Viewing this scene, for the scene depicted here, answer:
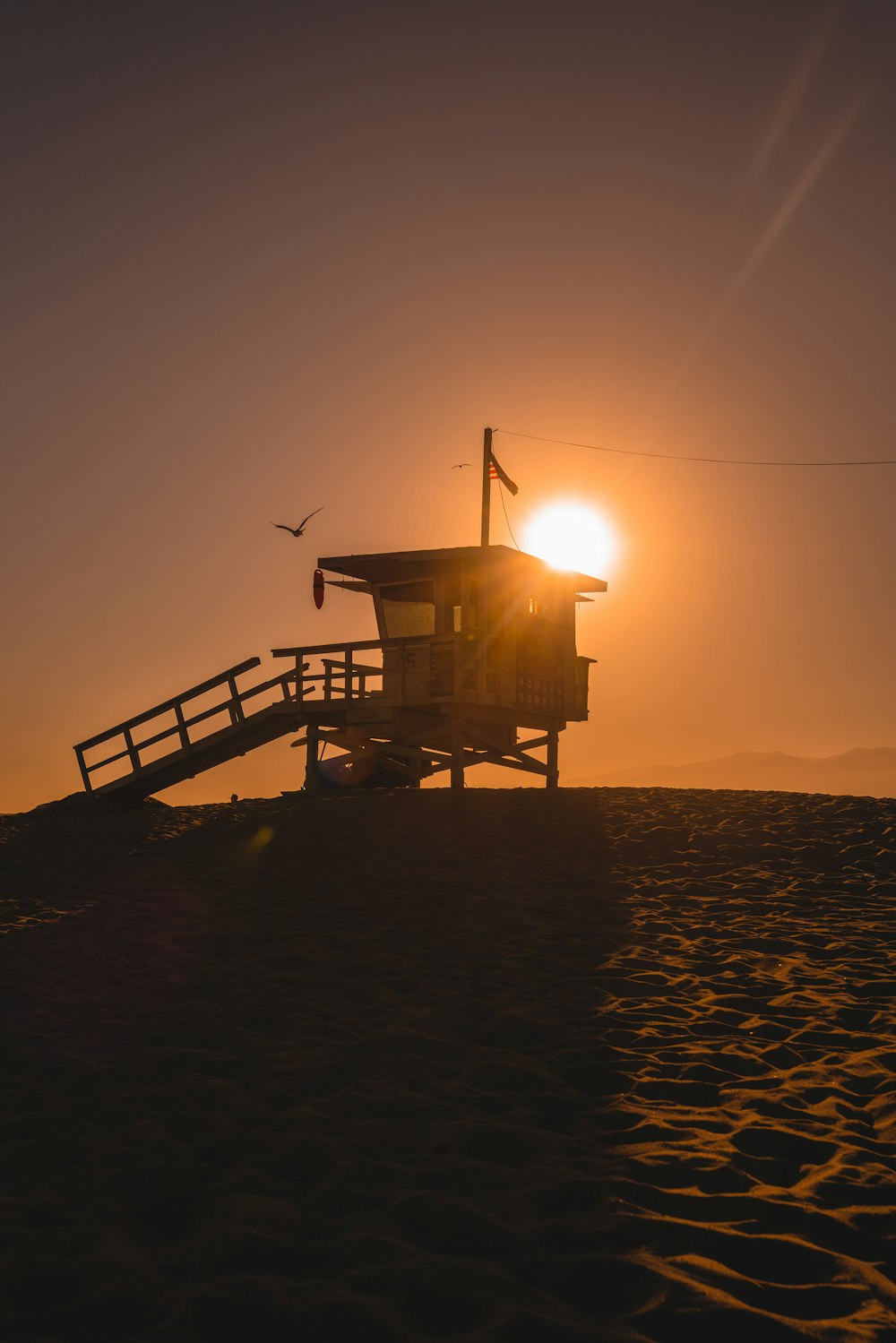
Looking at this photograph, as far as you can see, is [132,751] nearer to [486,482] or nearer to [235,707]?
[235,707]

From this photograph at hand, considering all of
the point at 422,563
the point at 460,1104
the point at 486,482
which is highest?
the point at 486,482

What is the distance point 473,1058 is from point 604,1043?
3.19ft

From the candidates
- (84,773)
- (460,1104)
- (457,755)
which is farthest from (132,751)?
(460,1104)

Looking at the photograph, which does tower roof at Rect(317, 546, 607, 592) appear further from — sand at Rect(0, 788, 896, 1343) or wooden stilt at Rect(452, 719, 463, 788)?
sand at Rect(0, 788, 896, 1343)

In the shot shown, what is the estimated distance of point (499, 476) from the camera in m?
25.3

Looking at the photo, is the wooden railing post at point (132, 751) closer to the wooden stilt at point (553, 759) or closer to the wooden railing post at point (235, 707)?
the wooden railing post at point (235, 707)

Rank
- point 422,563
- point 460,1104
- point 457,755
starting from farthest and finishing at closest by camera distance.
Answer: point 422,563 < point 457,755 < point 460,1104

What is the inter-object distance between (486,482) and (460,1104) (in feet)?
65.1

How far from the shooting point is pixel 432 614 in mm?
24359

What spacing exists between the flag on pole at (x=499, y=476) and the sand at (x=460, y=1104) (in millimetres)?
13264

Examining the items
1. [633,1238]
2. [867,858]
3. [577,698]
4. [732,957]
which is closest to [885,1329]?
[633,1238]

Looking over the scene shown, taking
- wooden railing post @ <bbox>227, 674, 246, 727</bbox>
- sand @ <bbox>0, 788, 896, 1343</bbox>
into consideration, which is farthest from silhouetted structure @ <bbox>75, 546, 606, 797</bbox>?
sand @ <bbox>0, 788, 896, 1343</bbox>

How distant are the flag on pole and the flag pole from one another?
4 cm

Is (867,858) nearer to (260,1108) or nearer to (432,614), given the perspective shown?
(260,1108)
